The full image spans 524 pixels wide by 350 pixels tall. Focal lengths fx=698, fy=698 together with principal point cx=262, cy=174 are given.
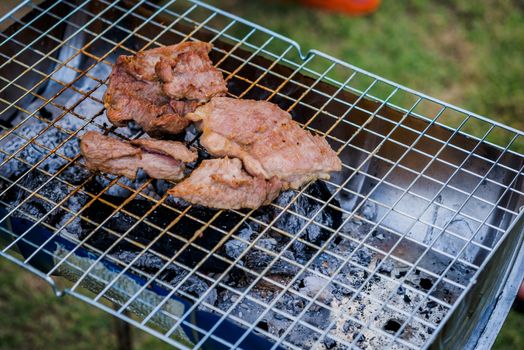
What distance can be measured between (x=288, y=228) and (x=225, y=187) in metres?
0.50

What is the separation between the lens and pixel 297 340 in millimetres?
2951

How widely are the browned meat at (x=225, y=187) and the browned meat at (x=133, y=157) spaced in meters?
0.15

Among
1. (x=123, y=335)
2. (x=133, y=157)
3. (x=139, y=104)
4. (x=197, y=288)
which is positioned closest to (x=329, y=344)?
(x=197, y=288)

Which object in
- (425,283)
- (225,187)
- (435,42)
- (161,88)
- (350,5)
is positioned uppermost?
A: (161,88)

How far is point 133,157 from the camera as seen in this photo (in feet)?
10.2

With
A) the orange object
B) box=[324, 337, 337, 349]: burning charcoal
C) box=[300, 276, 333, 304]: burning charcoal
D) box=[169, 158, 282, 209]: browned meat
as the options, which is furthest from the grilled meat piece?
the orange object

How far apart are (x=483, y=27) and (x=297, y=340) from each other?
190 inches

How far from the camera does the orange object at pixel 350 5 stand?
682 cm

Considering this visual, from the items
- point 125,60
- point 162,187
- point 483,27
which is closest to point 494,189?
point 162,187

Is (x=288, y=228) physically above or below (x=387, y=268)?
above

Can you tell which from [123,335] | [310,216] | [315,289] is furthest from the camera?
[123,335]

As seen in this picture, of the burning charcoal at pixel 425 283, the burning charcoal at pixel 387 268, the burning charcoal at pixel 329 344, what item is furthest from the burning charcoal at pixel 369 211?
the burning charcoal at pixel 329 344

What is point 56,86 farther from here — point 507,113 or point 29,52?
point 507,113

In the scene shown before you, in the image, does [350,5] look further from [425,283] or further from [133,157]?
[133,157]
